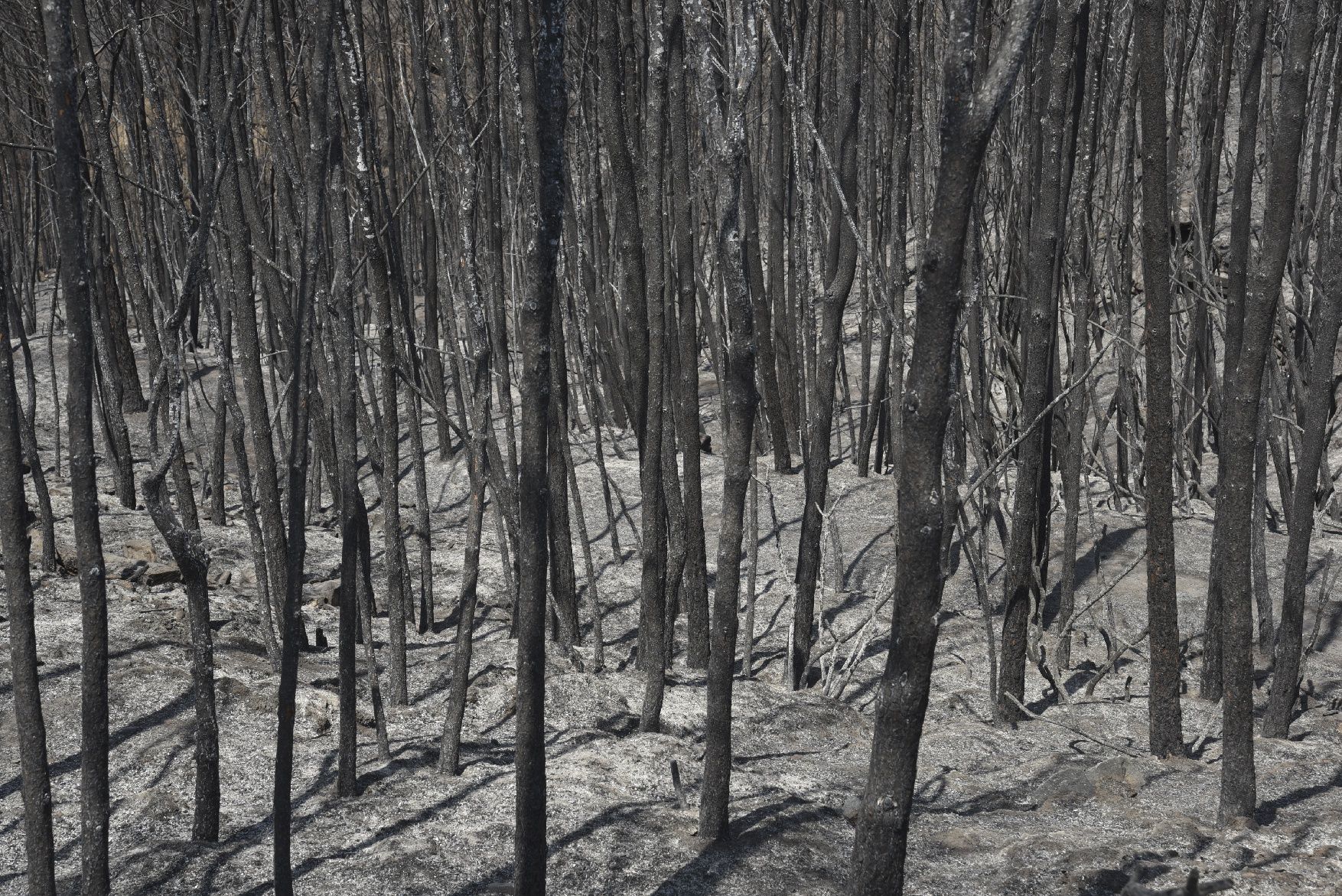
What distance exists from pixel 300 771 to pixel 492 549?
2847mm

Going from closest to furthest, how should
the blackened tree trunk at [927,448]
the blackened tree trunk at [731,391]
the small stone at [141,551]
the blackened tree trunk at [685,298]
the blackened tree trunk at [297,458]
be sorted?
the blackened tree trunk at [927,448], the blackened tree trunk at [297,458], the blackened tree trunk at [731,391], the blackened tree trunk at [685,298], the small stone at [141,551]

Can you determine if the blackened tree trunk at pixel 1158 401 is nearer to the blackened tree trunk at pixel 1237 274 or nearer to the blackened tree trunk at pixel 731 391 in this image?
the blackened tree trunk at pixel 1237 274

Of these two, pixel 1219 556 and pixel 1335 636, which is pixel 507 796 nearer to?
pixel 1219 556

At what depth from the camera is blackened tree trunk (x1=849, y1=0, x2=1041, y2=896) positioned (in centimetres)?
188

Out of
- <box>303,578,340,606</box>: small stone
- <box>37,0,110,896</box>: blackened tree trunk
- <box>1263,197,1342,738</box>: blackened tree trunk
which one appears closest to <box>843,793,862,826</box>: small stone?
<box>1263,197,1342,738</box>: blackened tree trunk

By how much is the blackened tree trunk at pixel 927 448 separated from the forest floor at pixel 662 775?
87cm

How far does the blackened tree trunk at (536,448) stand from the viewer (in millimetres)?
2400

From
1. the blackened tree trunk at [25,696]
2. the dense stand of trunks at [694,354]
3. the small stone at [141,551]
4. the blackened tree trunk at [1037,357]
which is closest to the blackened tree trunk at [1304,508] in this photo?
the dense stand of trunks at [694,354]

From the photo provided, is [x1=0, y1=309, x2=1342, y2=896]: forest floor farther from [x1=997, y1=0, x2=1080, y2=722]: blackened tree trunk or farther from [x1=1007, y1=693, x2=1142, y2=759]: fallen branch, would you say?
[x1=997, y1=0, x2=1080, y2=722]: blackened tree trunk

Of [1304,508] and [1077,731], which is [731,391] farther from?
[1077,731]

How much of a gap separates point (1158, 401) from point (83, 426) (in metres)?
2.92

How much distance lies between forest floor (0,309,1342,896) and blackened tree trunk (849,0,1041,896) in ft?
2.84

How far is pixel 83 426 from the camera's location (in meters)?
2.43

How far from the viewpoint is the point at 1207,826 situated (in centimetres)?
315
